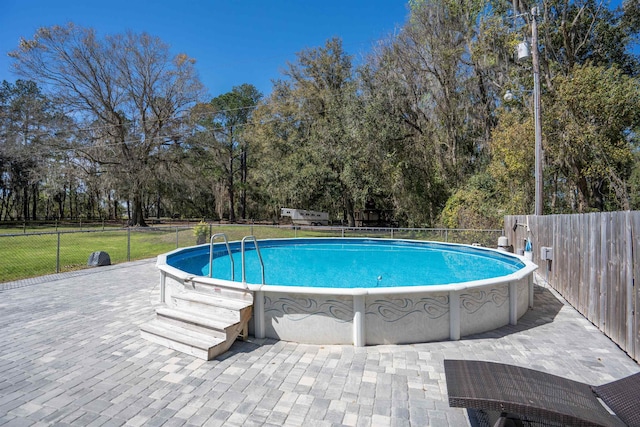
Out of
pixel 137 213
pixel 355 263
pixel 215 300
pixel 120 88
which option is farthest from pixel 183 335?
pixel 120 88

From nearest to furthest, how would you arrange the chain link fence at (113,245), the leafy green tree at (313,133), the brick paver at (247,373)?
1. the brick paver at (247,373)
2. the chain link fence at (113,245)
3. the leafy green tree at (313,133)

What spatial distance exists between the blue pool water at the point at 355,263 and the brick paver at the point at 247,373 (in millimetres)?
2827

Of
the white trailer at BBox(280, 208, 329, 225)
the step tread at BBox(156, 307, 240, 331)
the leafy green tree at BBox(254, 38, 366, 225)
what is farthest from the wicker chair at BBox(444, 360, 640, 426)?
the white trailer at BBox(280, 208, 329, 225)

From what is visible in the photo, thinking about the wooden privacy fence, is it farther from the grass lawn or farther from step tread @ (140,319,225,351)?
the grass lawn

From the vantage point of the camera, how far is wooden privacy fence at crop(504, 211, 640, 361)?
3223mm

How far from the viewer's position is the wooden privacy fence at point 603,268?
10.6 ft

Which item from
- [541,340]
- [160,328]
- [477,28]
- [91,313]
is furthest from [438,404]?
[477,28]

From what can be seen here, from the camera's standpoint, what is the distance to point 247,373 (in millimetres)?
2955

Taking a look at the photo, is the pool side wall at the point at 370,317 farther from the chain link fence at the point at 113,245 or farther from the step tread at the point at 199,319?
the chain link fence at the point at 113,245

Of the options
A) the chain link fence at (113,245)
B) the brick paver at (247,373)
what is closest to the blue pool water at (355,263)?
the chain link fence at (113,245)

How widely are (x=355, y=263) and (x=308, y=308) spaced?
18.4ft

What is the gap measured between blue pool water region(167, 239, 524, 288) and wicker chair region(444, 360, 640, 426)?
4.07 meters

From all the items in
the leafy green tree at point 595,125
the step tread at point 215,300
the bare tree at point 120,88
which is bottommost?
the step tread at point 215,300

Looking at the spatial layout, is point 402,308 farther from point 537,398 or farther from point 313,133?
point 313,133
